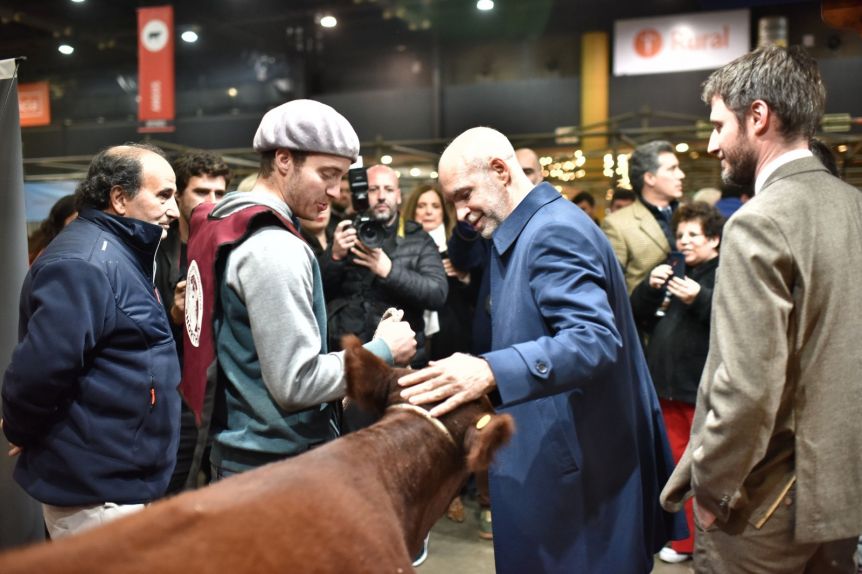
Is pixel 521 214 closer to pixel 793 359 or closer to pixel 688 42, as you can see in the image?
pixel 793 359

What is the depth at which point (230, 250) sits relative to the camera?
77.1 inches

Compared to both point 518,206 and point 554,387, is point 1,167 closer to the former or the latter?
point 518,206

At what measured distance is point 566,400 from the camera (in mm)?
2123

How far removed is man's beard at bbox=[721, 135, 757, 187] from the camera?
192cm

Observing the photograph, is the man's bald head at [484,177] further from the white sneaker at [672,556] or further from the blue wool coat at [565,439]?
the white sneaker at [672,556]

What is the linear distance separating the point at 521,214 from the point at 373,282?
74.7 inches

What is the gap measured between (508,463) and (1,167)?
2.13 metres

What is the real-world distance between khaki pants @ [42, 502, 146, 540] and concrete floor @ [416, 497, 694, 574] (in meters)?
2.05

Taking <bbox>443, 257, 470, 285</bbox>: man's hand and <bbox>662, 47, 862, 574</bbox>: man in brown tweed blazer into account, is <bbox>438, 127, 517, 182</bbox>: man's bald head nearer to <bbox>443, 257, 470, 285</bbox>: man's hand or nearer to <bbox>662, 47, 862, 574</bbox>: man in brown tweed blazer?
<bbox>662, 47, 862, 574</bbox>: man in brown tweed blazer

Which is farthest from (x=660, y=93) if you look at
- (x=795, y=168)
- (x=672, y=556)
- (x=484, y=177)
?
(x=795, y=168)

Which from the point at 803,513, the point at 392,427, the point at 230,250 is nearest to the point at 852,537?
the point at 803,513

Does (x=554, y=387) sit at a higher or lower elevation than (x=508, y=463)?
higher

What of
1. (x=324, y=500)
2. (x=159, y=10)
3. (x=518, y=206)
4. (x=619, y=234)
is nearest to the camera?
(x=324, y=500)

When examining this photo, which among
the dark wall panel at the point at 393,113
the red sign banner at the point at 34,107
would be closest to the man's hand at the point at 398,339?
the dark wall panel at the point at 393,113
